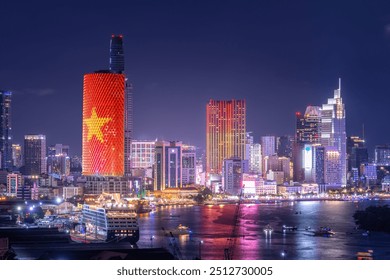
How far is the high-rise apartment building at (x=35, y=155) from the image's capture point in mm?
25281

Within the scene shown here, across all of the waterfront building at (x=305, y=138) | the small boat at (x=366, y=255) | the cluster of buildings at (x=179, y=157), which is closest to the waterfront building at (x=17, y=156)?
the cluster of buildings at (x=179, y=157)

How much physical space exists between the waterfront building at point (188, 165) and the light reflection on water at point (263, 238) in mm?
10486

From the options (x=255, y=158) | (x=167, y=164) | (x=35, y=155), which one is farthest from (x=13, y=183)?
(x=255, y=158)

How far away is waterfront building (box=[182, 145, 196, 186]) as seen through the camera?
89.8ft

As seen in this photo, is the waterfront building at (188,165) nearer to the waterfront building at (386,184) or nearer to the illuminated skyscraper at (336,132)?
the illuminated skyscraper at (336,132)

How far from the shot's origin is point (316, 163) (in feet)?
99.8

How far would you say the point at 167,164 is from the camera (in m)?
26.1

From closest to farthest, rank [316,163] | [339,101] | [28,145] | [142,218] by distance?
[142,218] < [28,145] < [339,101] < [316,163]

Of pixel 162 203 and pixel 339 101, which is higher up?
pixel 339 101

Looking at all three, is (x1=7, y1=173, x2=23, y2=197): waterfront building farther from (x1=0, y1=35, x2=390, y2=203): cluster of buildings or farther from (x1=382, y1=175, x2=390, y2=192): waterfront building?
(x1=382, y1=175, x2=390, y2=192): waterfront building
